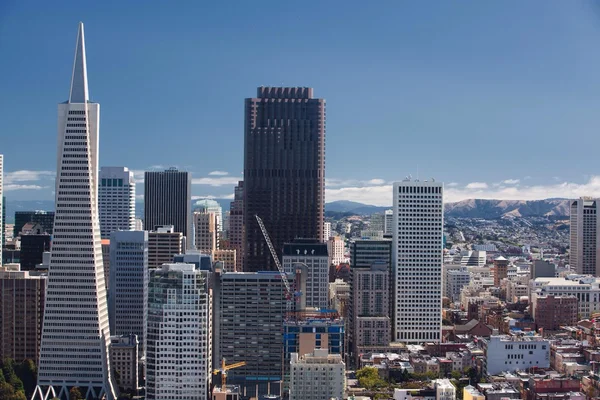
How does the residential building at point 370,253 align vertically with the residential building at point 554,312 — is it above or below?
above

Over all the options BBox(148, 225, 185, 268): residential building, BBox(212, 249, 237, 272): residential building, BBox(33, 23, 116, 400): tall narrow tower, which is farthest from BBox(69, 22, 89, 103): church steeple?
BBox(212, 249, 237, 272): residential building

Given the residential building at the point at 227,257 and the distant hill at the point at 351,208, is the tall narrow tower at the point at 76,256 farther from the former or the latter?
the distant hill at the point at 351,208

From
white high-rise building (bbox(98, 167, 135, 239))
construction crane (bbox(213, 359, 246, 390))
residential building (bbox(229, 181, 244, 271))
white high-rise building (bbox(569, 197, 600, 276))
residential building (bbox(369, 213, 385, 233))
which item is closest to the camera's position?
construction crane (bbox(213, 359, 246, 390))

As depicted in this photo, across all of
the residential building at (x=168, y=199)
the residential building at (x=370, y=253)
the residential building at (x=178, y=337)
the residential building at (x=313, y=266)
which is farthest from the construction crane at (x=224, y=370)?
the residential building at (x=168, y=199)

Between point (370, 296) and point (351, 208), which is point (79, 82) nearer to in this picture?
point (370, 296)

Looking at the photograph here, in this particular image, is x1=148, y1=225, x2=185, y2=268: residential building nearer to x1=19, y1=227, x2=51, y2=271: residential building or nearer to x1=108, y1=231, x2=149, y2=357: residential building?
x1=19, y1=227, x2=51, y2=271: residential building

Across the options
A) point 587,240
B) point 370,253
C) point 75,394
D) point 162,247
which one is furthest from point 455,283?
point 75,394

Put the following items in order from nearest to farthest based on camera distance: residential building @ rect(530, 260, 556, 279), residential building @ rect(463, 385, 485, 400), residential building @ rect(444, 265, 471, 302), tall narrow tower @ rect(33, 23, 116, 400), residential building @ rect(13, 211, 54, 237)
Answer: residential building @ rect(463, 385, 485, 400) < tall narrow tower @ rect(33, 23, 116, 400) < residential building @ rect(530, 260, 556, 279) < residential building @ rect(13, 211, 54, 237) < residential building @ rect(444, 265, 471, 302)
